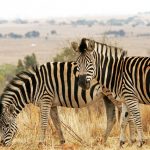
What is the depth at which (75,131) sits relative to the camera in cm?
977

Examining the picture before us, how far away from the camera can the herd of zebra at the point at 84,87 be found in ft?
28.3

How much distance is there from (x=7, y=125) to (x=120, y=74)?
205 cm

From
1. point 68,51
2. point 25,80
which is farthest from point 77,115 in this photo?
point 68,51

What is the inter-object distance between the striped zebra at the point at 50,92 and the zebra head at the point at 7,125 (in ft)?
0.48

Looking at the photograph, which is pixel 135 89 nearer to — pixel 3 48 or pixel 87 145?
pixel 87 145

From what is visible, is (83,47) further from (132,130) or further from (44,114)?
(132,130)

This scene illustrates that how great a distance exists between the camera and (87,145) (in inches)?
339

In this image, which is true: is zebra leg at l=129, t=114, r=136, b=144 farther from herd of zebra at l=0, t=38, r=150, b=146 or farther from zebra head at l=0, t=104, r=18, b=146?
zebra head at l=0, t=104, r=18, b=146

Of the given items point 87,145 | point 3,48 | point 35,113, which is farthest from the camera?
point 3,48

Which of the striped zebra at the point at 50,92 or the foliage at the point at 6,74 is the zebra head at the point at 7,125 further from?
the foliage at the point at 6,74

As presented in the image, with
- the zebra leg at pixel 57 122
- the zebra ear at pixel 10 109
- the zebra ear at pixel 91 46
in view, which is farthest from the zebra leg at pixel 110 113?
the zebra ear at pixel 10 109

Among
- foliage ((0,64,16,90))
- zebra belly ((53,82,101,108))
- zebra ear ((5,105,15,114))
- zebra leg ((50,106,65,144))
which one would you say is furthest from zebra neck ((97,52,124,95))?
foliage ((0,64,16,90))

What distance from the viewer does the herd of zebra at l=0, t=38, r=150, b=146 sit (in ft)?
28.3

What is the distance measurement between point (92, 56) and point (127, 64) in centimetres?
61
